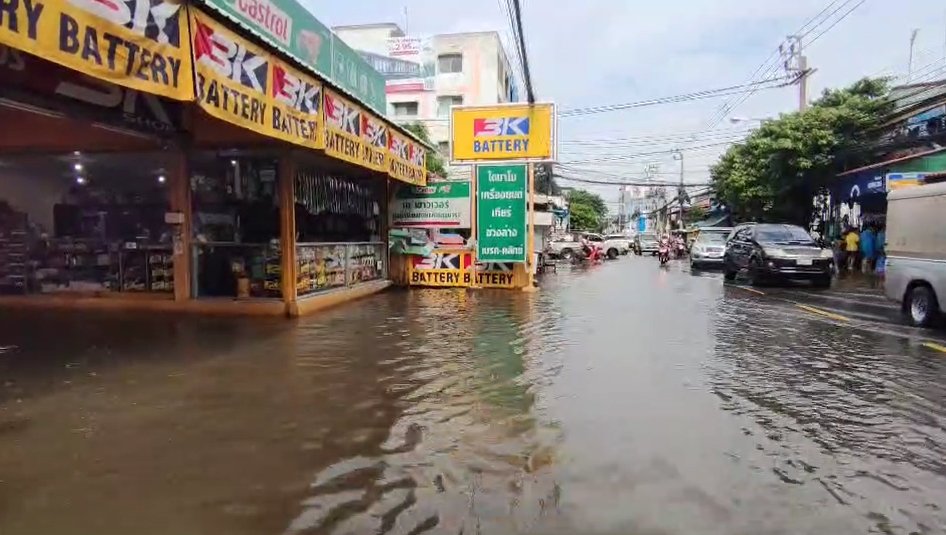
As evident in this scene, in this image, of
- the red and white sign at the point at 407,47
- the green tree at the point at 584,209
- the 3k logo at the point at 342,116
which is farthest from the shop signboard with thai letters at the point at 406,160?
the green tree at the point at 584,209

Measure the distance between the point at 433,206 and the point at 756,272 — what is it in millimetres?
7906

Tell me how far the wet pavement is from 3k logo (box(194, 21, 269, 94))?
2.85 metres

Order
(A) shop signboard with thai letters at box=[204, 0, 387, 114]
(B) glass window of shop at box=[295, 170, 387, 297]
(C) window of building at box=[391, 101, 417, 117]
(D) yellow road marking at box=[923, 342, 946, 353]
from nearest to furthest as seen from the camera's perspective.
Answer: (D) yellow road marking at box=[923, 342, 946, 353] → (B) glass window of shop at box=[295, 170, 387, 297] → (A) shop signboard with thai letters at box=[204, 0, 387, 114] → (C) window of building at box=[391, 101, 417, 117]

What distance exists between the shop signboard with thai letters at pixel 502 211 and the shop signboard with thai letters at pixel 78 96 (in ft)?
21.5

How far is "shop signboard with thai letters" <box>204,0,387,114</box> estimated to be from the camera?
1505 centimetres

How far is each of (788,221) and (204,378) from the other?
81.6ft

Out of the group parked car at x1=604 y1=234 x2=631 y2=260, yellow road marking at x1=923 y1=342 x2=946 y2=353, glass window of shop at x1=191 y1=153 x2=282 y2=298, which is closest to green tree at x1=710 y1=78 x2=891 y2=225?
parked car at x1=604 y1=234 x2=631 y2=260

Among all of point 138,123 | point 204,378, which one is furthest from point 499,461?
point 138,123

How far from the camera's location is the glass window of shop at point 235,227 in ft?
34.0

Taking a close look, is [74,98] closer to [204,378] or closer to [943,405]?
[204,378]

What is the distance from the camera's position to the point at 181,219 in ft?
33.2

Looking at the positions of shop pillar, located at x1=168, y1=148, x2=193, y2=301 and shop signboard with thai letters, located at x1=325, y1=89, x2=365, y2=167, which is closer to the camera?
shop signboard with thai letters, located at x1=325, y1=89, x2=365, y2=167

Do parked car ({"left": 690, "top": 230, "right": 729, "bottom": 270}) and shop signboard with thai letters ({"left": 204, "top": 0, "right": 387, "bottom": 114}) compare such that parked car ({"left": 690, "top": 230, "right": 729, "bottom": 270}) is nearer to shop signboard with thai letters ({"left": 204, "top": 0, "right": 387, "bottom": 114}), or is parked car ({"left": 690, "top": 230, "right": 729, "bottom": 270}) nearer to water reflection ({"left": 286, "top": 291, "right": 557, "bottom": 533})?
shop signboard with thai letters ({"left": 204, "top": 0, "right": 387, "bottom": 114})

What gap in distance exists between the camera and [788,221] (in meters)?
25.8
